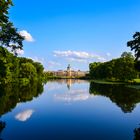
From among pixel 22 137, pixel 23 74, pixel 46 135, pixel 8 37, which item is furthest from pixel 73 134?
pixel 23 74

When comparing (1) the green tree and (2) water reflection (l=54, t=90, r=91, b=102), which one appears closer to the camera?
(2) water reflection (l=54, t=90, r=91, b=102)

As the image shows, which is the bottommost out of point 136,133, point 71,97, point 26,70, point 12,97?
point 136,133

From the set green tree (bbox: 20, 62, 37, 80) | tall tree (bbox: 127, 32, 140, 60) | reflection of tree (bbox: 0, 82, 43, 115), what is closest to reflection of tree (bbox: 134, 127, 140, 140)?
reflection of tree (bbox: 0, 82, 43, 115)

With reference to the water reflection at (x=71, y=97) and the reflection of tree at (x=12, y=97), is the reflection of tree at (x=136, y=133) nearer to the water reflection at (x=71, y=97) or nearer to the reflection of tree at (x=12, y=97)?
the reflection of tree at (x=12, y=97)

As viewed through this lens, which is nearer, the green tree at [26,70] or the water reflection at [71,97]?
the water reflection at [71,97]

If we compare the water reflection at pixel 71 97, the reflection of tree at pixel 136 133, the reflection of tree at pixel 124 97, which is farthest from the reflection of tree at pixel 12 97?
the reflection of tree at pixel 136 133

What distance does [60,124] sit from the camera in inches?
953

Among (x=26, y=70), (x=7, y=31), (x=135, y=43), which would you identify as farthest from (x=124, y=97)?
(x=26, y=70)

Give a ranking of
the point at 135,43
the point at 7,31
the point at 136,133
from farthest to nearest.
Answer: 1. the point at 135,43
2. the point at 7,31
3. the point at 136,133

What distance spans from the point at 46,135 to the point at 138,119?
34.9ft

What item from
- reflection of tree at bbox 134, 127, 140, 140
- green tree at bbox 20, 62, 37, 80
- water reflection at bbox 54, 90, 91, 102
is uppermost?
green tree at bbox 20, 62, 37, 80

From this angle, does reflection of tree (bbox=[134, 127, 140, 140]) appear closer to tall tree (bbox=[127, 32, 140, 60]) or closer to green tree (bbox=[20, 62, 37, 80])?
tall tree (bbox=[127, 32, 140, 60])

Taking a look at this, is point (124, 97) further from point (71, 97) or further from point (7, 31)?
point (7, 31)

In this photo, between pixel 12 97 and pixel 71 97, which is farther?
pixel 71 97
